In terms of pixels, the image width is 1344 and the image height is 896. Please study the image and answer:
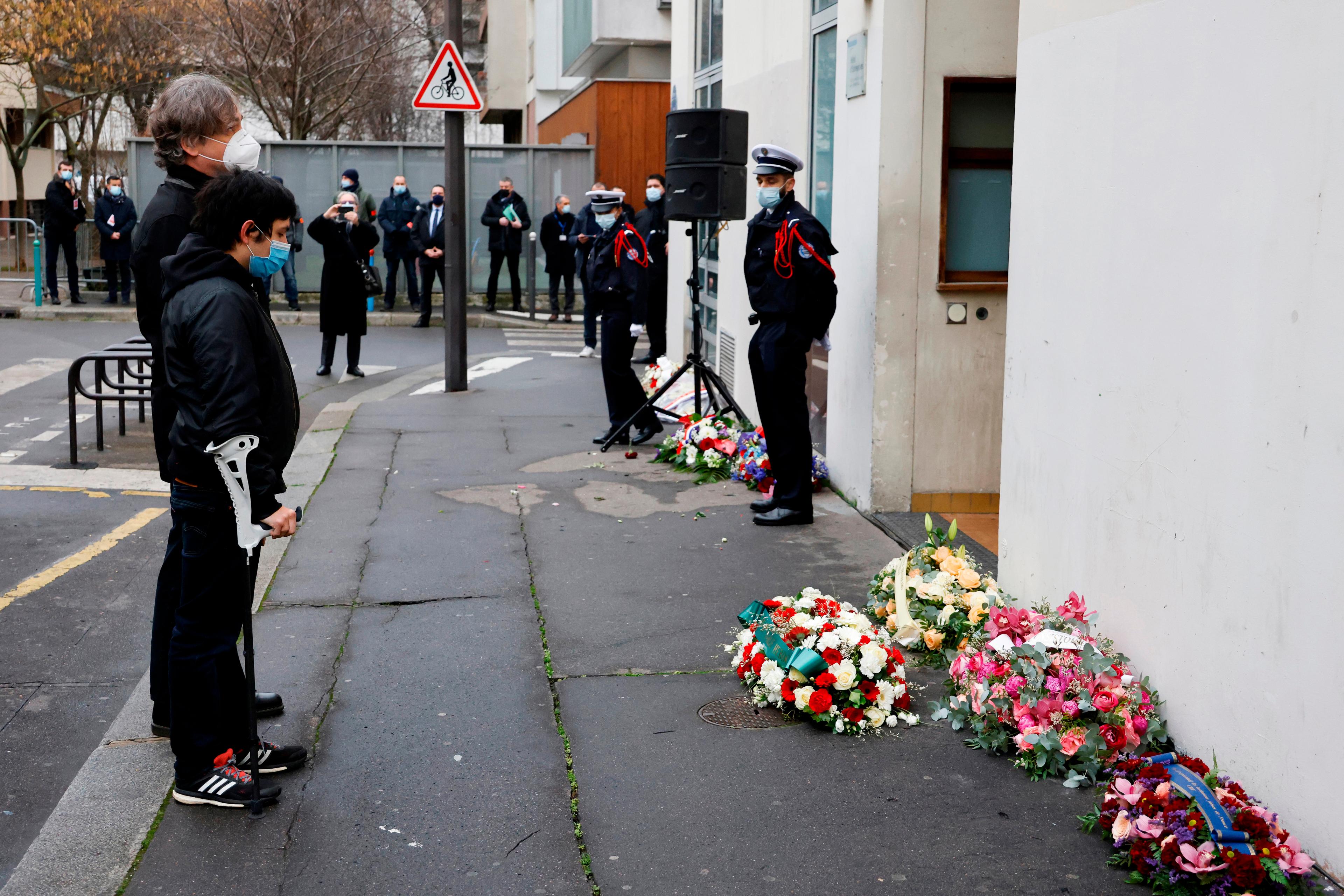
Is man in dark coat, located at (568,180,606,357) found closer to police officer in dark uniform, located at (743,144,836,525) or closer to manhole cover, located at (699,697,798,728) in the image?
police officer in dark uniform, located at (743,144,836,525)

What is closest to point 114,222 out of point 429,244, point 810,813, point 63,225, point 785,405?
point 63,225

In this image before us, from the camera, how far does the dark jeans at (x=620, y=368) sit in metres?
10.2

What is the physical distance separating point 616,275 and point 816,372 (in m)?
1.80

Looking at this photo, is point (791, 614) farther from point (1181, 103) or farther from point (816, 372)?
point (816, 372)

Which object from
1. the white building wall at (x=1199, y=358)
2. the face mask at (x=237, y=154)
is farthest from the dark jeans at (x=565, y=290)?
the face mask at (x=237, y=154)

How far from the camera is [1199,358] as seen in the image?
3910mm

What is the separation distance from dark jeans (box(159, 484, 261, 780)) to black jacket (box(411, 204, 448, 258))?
1597 centimetres

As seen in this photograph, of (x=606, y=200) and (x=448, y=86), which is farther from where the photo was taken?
(x=448, y=86)

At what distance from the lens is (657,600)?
19.9 feet

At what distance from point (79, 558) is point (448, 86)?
679 cm

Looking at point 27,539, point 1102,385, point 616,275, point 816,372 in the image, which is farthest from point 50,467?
point 1102,385

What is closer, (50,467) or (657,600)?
(657,600)

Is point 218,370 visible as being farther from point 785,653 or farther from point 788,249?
point 788,249

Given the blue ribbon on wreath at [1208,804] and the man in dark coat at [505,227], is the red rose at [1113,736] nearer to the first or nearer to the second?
the blue ribbon on wreath at [1208,804]
